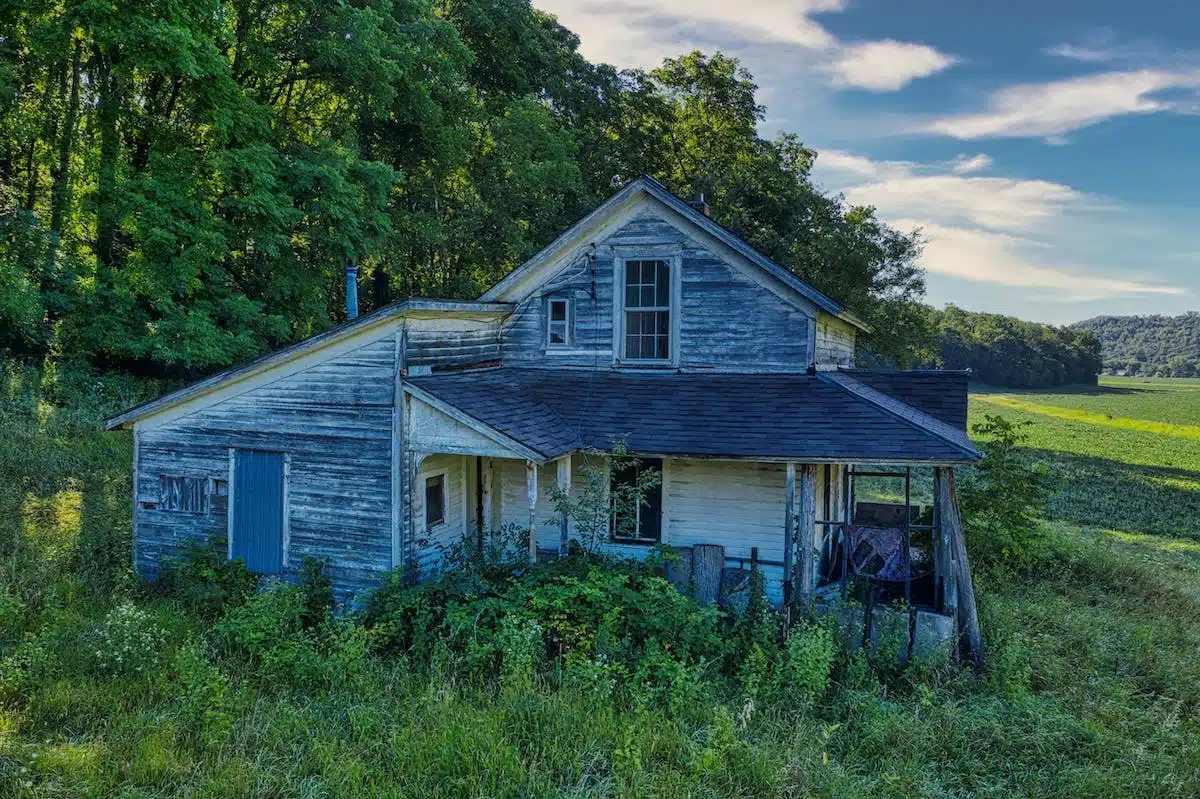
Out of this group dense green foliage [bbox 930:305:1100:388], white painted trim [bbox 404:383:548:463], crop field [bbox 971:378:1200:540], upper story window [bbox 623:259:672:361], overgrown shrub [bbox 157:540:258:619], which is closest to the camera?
white painted trim [bbox 404:383:548:463]

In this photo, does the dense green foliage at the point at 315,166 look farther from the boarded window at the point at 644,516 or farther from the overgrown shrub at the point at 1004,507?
the boarded window at the point at 644,516

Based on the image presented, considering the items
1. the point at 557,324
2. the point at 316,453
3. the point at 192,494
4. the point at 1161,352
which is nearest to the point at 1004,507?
the point at 557,324

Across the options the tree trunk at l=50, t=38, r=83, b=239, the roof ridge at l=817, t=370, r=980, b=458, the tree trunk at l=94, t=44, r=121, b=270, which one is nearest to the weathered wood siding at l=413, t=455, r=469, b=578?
the roof ridge at l=817, t=370, r=980, b=458

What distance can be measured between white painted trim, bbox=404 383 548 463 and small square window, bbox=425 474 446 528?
1.73 meters

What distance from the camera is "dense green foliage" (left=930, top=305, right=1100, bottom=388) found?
110 meters

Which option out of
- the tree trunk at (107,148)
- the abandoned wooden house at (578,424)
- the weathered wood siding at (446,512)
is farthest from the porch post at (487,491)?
the tree trunk at (107,148)

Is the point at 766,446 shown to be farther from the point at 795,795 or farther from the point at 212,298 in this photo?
the point at 212,298

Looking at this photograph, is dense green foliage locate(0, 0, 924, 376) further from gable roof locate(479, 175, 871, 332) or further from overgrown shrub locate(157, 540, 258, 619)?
gable roof locate(479, 175, 871, 332)

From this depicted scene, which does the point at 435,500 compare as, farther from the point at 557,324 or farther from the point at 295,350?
the point at 557,324

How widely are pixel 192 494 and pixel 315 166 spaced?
1165cm

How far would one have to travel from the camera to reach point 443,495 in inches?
476

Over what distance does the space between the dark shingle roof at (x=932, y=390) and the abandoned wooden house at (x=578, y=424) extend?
3 cm

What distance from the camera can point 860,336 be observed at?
27.9m

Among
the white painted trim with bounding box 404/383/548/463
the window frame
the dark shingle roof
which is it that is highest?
the dark shingle roof
